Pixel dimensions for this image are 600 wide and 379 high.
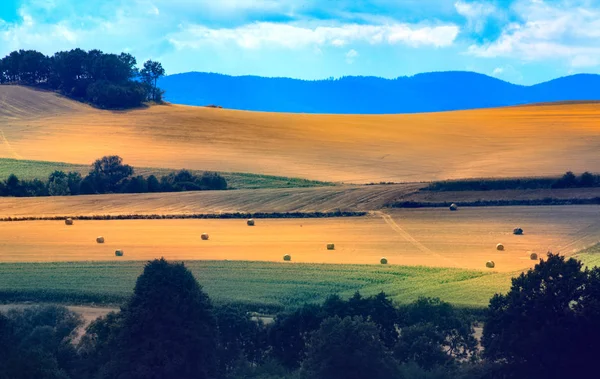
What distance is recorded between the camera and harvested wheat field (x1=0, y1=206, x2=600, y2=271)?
130ft

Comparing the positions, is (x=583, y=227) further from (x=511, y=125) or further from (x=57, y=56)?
(x=57, y=56)

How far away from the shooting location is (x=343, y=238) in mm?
44344

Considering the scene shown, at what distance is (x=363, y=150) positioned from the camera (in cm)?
8362

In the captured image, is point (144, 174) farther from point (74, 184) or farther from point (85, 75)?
point (85, 75)

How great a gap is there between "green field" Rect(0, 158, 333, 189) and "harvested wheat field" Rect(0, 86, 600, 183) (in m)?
2.44

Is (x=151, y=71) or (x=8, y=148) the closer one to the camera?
(x=8, y=148)

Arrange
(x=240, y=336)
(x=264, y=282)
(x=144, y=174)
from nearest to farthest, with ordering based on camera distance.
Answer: (x=240, y=336), (x=264, y=282), (x=144, y=174)

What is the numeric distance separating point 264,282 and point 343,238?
11.5 meters

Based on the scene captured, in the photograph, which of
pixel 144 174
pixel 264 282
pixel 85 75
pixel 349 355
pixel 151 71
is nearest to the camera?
pixel 349 355

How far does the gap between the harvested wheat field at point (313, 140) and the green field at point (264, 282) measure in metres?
29.9

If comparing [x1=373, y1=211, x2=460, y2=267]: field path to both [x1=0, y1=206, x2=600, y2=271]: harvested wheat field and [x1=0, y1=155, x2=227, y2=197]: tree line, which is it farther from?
[x1=0, y1=155, x2=227, y2=197]: tree line

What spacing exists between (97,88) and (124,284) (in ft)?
261

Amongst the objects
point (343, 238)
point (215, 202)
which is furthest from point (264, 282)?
point (215, 202)

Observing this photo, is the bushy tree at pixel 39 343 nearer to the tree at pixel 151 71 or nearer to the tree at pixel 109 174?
the tree at pixel 109 174
